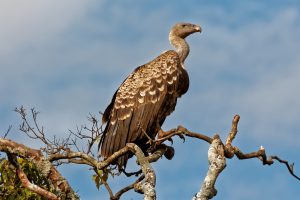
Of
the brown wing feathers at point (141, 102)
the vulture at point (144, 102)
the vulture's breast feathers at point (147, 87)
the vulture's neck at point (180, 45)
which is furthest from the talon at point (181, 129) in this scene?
the vulture's neck at point (180, 45)

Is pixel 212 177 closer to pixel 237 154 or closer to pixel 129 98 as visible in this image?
pixel 237 154

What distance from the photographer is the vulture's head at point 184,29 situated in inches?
500

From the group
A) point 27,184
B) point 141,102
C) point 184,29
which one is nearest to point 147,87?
point 141,102

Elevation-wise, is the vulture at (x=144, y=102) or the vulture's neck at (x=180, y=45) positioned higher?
the vulture's neck at (x=180, y=45)

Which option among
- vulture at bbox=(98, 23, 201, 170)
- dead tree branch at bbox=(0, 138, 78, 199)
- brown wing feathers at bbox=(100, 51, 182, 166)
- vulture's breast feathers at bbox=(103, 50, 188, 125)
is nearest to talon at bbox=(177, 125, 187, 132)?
dead tree branch at bbox=(0, 138, 78, 199)

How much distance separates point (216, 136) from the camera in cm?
711

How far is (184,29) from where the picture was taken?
1277 centimetres

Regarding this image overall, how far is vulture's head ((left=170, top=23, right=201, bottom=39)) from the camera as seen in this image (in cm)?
1271

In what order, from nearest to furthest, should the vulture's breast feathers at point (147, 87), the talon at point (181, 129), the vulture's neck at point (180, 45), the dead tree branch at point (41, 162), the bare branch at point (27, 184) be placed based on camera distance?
1. the bare branch at point (27, 184)
2. the dead tree branch at point (41, 162)
3. the talon at point (181, 129)
4. the vulture's breast feathers at point (147, 87)
5. the vulture's neck at point (180, 45)

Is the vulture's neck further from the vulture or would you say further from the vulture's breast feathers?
the vulture's breast feathers

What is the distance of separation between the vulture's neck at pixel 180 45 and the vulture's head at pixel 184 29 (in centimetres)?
8

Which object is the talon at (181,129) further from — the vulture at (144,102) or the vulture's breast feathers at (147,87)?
the vulture's breast feathers at (147,87)

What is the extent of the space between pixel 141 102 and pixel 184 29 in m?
2.22

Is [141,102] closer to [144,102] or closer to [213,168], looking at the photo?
[144,102]
